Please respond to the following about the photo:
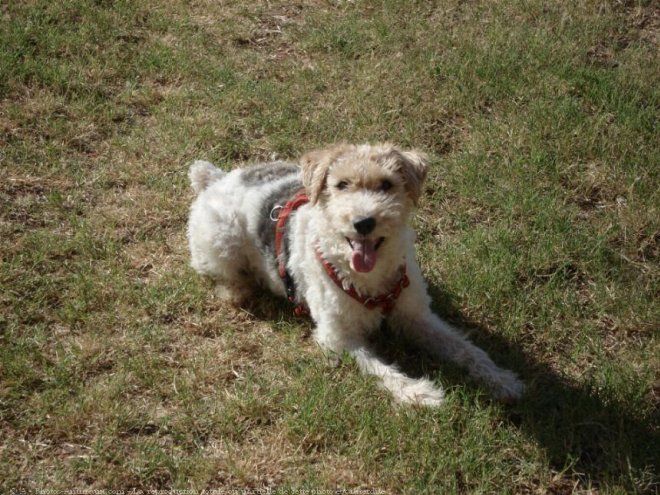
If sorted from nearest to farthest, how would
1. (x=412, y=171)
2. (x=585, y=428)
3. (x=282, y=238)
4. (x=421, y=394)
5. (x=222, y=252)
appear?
(x=585, y=428), (x=421, y=394), (x=412, y=171), (x=282, y=238), (x=222, y=252)

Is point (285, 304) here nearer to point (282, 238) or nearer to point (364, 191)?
point (282, 238)


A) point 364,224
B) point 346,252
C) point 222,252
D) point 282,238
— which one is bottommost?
point 222,252

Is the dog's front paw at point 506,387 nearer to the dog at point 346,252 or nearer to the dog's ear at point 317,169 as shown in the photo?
the dog at point 346,252

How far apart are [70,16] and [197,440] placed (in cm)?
642

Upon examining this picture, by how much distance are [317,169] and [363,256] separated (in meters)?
0.70

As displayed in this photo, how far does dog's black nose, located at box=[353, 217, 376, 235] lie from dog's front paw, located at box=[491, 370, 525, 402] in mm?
1250

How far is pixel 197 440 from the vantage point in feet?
14.5

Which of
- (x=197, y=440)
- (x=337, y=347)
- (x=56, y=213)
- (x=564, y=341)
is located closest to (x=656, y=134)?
(x=564, y=341)

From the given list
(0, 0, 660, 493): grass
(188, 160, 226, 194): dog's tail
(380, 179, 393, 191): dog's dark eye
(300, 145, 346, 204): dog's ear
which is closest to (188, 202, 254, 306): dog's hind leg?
(0, 0, 660, 493): grass

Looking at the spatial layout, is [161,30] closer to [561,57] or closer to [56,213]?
[56,213]

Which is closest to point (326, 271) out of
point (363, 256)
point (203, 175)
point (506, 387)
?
point (363, 256)

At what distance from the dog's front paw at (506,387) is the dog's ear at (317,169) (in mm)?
1639

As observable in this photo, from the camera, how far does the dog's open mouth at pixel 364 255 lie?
176 inches

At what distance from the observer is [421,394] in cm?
447
